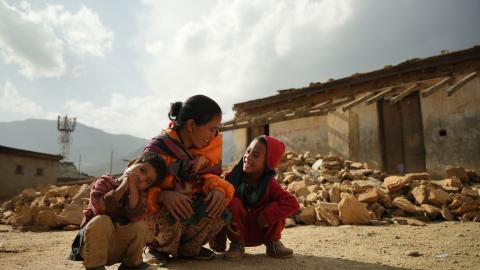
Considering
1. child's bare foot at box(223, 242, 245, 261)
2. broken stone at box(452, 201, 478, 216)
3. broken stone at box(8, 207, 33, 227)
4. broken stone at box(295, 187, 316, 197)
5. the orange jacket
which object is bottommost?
broken stone at box(8, 207, 33, 227)

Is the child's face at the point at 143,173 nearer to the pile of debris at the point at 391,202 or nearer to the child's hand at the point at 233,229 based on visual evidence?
the child's hand at the point at 233,229

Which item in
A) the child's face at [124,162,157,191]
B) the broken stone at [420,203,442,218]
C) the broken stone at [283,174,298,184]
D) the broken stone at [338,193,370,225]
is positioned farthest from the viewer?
the broken stone at [283,174,298,184]

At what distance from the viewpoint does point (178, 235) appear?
219 cm

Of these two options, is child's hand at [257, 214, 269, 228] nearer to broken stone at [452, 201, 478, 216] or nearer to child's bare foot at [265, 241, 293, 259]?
child's bare foot at [265, 241, 293, 259]

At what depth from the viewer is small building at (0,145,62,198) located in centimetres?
1677

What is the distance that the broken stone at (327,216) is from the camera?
4.53 metres

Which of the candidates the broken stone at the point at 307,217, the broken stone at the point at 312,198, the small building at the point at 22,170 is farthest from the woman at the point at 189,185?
the small building at the point at 22,170

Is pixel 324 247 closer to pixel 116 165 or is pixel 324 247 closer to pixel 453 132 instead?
pixel 453 132

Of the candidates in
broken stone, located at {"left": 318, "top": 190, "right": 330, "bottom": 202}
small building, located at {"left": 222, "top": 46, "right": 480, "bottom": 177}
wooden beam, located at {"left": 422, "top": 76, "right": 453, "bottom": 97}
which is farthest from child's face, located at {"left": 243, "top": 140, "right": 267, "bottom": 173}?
wooden beam, located at {"left": 422, "top": 76, "right": 453, "bottom": 97}

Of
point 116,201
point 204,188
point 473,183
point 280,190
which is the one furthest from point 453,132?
point 116,201

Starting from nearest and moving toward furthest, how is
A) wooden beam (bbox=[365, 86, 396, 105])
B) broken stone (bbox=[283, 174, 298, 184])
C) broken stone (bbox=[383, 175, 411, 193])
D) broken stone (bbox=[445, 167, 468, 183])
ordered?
1. broken stone (bbox=[383, 175, 411, 193])
2. broken stone (bbox=[445, 167, 468, 183])
3. broken stone (bbox=[283, 174, 298, 184])
4. wooden beam (bbox=[365, 86, 396, 105])

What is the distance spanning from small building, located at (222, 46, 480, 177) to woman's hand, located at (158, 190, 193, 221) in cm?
817

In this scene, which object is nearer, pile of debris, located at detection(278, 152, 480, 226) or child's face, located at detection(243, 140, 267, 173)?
child's face, located at detection(243, 140, 267, 173)

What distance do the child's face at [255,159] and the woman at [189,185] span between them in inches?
12.4
